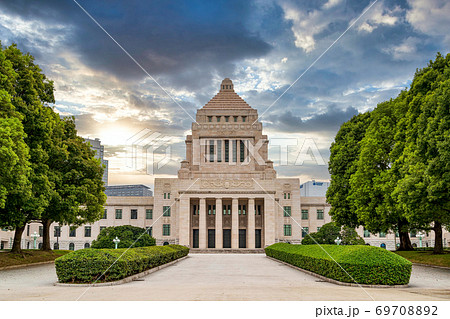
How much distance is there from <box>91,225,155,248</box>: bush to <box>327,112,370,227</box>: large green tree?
65.4 ft

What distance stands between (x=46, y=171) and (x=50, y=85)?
7098 mm

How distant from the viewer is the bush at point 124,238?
146ft

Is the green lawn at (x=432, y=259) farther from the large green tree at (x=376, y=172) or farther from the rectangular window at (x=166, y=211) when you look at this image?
the rectangular window at (x=166, y=211)

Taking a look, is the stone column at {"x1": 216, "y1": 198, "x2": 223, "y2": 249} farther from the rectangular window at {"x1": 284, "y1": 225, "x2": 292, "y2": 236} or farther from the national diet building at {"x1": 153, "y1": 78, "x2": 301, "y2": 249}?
the rectangular window at {"x1": 284, "y1": 225, "x2": 292, "y2": 236}

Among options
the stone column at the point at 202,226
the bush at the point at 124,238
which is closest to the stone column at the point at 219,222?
the stone column at the point at 202,226

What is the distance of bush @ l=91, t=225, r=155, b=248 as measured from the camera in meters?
44.6

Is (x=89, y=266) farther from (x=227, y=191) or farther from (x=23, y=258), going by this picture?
(x=227, y=191)

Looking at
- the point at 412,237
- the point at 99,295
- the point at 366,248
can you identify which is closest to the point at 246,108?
the point at 412,237

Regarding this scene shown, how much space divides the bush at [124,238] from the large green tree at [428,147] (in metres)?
29.1

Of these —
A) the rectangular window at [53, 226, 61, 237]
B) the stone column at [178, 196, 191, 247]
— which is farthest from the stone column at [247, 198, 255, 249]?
the rectangular window at [53, 226, 61, 237]

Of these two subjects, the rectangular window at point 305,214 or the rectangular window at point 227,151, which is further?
the rectangular window at point 305,214

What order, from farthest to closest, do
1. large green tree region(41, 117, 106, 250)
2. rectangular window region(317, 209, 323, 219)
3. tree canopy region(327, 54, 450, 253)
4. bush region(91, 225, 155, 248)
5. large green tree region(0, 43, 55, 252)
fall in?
1. rectangular window region(317, 209, 323, 219)
2. bush region(91, 225, 155, 248)
3. large green tree region(41, 117, 106, 250)
4. large green tree region(0, 43, 55, 252)
5. tree canopy region(327, 54, 450, 253)

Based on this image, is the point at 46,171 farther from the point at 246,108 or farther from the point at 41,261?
the point at 246,108

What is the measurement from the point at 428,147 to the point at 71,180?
2382 centimetres
